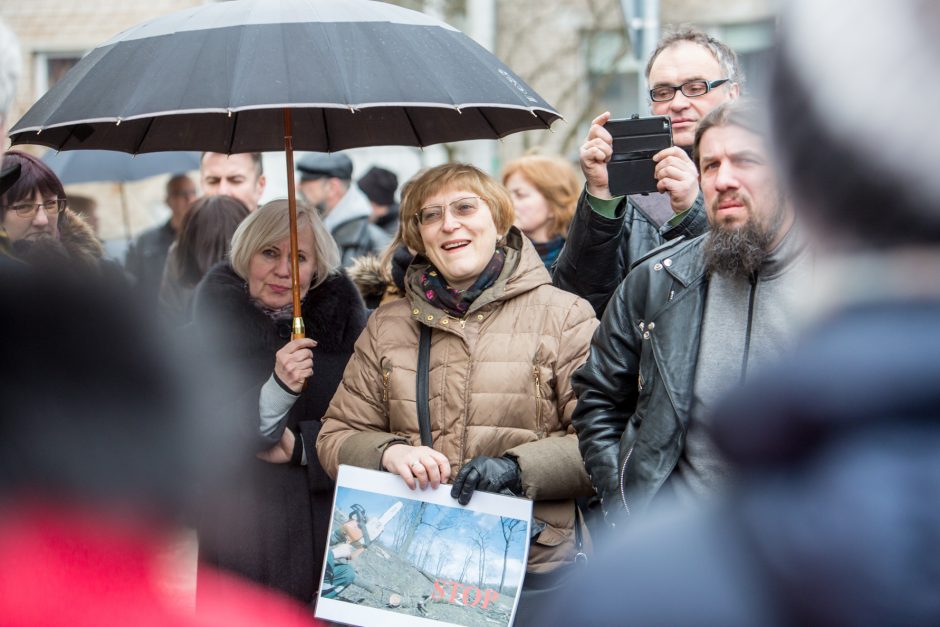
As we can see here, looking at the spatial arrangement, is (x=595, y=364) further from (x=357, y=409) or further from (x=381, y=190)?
(x=381, y=190)

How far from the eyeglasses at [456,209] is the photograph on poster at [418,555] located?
86cm

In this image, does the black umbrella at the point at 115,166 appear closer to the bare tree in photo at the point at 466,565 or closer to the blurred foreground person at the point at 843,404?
the bare tree in photo at the point at 466,565

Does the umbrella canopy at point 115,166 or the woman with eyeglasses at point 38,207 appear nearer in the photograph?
the woman with eyeglasses at point 38,207

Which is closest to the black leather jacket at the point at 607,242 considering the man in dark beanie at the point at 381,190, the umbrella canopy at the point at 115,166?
the man in dark beanie at the point at 381,190

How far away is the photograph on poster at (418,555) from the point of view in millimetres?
3182

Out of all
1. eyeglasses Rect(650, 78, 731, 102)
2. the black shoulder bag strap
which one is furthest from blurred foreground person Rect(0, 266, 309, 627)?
eyeglasses Rect(650, 78, 731, 102)

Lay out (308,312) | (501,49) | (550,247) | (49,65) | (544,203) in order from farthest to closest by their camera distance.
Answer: (501,49) < (49,65) < (544,203) < (550,247) < (308,312)

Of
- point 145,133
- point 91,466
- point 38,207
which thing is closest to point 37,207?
point 38,207

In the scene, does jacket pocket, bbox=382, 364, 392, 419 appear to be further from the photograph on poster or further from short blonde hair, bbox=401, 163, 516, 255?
short blonde hair, bbox=401, 163, 516, 255

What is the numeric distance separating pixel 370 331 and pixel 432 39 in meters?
0.90

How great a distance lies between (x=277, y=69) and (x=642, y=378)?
4.18ft

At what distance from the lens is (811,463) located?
91 centimetres

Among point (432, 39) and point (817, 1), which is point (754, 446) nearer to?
point (817, 1)

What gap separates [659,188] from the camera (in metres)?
3.64
